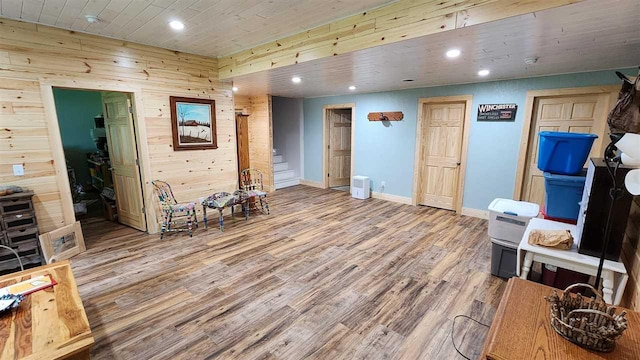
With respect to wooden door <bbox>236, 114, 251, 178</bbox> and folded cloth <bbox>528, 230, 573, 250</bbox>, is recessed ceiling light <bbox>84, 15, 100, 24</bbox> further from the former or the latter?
folded cloth <bbox>528, 230, 573, 250</bbox>

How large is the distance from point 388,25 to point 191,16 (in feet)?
6.07

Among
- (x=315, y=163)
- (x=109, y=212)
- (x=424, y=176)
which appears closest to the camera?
(x=109, y=212)

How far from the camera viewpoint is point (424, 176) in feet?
17.8

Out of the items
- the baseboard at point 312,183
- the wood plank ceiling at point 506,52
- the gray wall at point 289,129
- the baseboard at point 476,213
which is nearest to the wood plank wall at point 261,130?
the gray wall at point 289,129

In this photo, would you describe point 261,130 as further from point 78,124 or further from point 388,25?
point 388,25

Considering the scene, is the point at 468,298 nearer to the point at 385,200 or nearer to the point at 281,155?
the point at 385,200

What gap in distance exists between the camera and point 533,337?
3.36 ft

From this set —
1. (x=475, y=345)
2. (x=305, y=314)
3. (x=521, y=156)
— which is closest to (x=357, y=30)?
(x=305, y=314)

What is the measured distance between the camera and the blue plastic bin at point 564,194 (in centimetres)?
220

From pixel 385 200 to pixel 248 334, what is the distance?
14.4 feet

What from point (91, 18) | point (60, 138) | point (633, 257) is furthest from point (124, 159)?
point (633, 257)

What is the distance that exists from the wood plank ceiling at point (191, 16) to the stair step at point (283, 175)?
419 centimetres

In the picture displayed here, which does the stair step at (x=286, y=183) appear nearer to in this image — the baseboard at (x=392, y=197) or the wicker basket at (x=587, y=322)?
the baseboard at (x=392, y=197)

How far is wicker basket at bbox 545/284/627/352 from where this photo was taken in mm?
919
